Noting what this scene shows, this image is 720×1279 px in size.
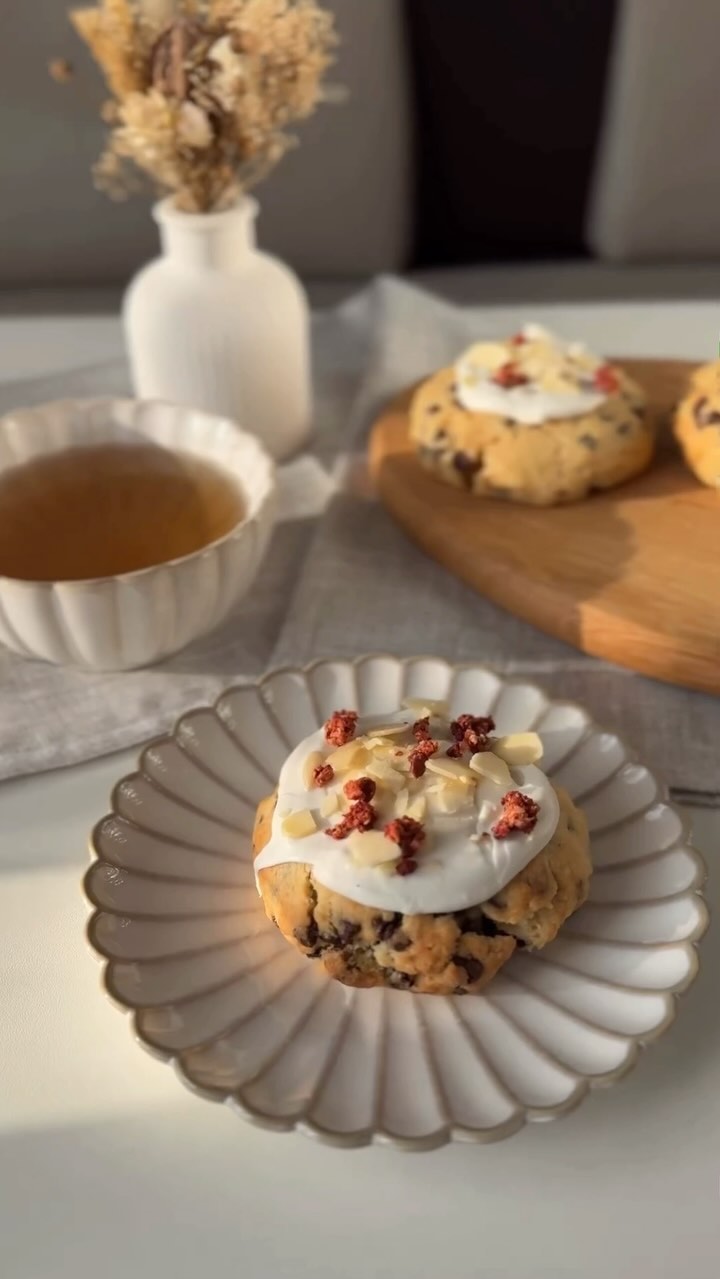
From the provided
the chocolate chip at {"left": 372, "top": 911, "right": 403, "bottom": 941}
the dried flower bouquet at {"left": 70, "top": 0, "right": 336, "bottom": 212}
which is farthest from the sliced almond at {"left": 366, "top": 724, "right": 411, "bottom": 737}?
the dried flower bouquet at {"left": 70, "top": 0, "right": 336, "bottom": 212}

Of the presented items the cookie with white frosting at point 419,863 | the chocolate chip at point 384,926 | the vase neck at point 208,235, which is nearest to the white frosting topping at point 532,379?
the vase neck at point 208,235

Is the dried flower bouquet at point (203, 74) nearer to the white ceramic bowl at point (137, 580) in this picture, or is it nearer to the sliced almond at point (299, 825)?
the white ceramic bowl at point (137, 580)

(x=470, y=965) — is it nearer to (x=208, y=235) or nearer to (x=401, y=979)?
(x=401, y=979)

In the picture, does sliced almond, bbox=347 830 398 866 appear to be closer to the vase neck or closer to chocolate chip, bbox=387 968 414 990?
chocolate chip, bbox=387 968 414 990

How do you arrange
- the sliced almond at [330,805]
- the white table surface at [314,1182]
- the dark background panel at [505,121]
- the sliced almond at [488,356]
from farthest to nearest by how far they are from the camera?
the dark background panel at [505,121] < the sliced almond at [488,356] < the sliced almond at [330,805] < the white table surface at [314,1182]

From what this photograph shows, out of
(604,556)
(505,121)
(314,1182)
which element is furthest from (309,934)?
(505,121)

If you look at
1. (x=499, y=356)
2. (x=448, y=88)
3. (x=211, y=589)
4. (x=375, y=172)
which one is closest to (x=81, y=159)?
(x=375, y=172)
